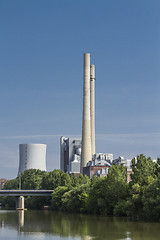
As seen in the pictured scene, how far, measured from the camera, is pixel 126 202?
52.1 metres

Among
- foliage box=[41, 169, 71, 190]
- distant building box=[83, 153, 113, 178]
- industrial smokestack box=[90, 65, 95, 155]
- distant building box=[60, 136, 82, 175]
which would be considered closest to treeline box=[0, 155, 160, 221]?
foliage box=[41, 169, 71, 190]

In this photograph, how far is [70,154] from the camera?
474 feet

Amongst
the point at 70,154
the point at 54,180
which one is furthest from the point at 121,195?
the point at 70,154

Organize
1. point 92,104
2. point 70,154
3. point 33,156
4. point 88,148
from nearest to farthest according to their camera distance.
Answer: point 88,148
point 33,156
point 92,104
point 70,154

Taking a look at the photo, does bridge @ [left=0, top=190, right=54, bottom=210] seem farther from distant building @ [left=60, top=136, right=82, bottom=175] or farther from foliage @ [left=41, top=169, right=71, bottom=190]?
distant building @ [left=60, top=136, right=82, bottom=175]

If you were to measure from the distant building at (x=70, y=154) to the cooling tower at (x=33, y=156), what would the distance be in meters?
16.5

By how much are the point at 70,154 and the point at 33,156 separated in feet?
96.0

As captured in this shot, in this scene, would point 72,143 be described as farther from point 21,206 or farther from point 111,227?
point 111,227

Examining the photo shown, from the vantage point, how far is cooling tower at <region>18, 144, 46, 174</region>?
382 feet

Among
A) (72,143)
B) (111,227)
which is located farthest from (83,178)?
(72,143)

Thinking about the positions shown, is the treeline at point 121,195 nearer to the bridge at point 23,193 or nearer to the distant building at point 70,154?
the bridge at point 23,193

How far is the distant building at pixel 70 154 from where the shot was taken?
13838cm

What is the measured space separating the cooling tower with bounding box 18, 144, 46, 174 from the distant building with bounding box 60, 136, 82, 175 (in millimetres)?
16471

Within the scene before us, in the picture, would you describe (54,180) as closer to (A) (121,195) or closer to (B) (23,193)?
(B) (23,193)
